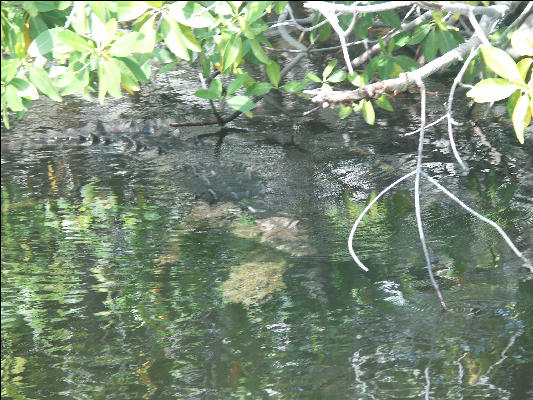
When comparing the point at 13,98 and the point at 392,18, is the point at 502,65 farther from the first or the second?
the point at 13,98

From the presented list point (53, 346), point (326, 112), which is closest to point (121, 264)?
point (53, 346)

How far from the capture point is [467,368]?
3182mm

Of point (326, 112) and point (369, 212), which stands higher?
point (326, 112)

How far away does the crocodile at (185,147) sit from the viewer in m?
5.22

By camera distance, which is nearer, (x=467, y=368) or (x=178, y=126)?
(x=467, y=368)

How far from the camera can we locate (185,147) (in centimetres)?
619

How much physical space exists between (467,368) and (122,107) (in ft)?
16.4

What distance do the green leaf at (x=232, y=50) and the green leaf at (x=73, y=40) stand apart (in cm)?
65

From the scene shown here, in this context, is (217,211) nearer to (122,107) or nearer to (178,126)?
(178,126)

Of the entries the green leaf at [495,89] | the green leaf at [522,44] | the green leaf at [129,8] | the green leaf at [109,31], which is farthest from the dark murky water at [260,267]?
the green leaf at [129,8]

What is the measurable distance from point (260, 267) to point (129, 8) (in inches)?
91.3

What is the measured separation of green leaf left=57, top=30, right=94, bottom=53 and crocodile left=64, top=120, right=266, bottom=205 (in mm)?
2772

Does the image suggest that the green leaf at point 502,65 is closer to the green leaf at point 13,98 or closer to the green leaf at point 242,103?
the green leaf at point 242,103

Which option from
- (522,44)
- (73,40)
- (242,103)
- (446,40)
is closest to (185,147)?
(242,103)
